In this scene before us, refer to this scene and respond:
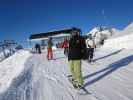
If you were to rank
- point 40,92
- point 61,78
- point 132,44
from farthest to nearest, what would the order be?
point 132,44 → point 61,78 → point 40,92

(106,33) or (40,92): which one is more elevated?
(106,33)

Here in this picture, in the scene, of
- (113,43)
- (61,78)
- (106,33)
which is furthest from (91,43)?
(106,33)

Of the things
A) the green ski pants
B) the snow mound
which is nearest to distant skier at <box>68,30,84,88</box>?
the green ski pants

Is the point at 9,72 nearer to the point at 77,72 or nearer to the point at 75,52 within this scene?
the point at 75,52

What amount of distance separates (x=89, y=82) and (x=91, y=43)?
28.3ft

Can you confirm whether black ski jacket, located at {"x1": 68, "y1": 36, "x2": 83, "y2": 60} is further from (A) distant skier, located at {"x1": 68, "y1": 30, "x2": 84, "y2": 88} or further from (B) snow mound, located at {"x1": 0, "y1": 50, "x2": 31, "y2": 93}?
(B) snow mound, located at {"x1": 0, "y1": 50, "x2": 31, "y2": 93}

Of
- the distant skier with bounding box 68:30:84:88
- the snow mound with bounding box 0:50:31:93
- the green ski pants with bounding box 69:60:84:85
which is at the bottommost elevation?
the snow mound with bounding box 0:50:31:93

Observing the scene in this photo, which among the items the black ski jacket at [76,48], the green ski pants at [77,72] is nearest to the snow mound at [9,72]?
the green ski pants at [77,72]

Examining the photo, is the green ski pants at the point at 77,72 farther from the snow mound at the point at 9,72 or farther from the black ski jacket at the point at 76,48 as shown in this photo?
the snow mound at the point at 9,72

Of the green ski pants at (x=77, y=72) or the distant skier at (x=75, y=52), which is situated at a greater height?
the distant skier at (x=75, y=52)

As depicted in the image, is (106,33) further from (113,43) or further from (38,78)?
(38,78)

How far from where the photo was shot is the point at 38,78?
13.3 meters

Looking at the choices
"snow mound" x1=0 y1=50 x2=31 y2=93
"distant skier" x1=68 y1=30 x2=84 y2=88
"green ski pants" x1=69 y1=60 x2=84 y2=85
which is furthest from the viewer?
"snow mound" x1=0 y1=50 x2=31 y2=93

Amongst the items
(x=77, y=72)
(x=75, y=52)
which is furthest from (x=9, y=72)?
(x=77, y=72)
